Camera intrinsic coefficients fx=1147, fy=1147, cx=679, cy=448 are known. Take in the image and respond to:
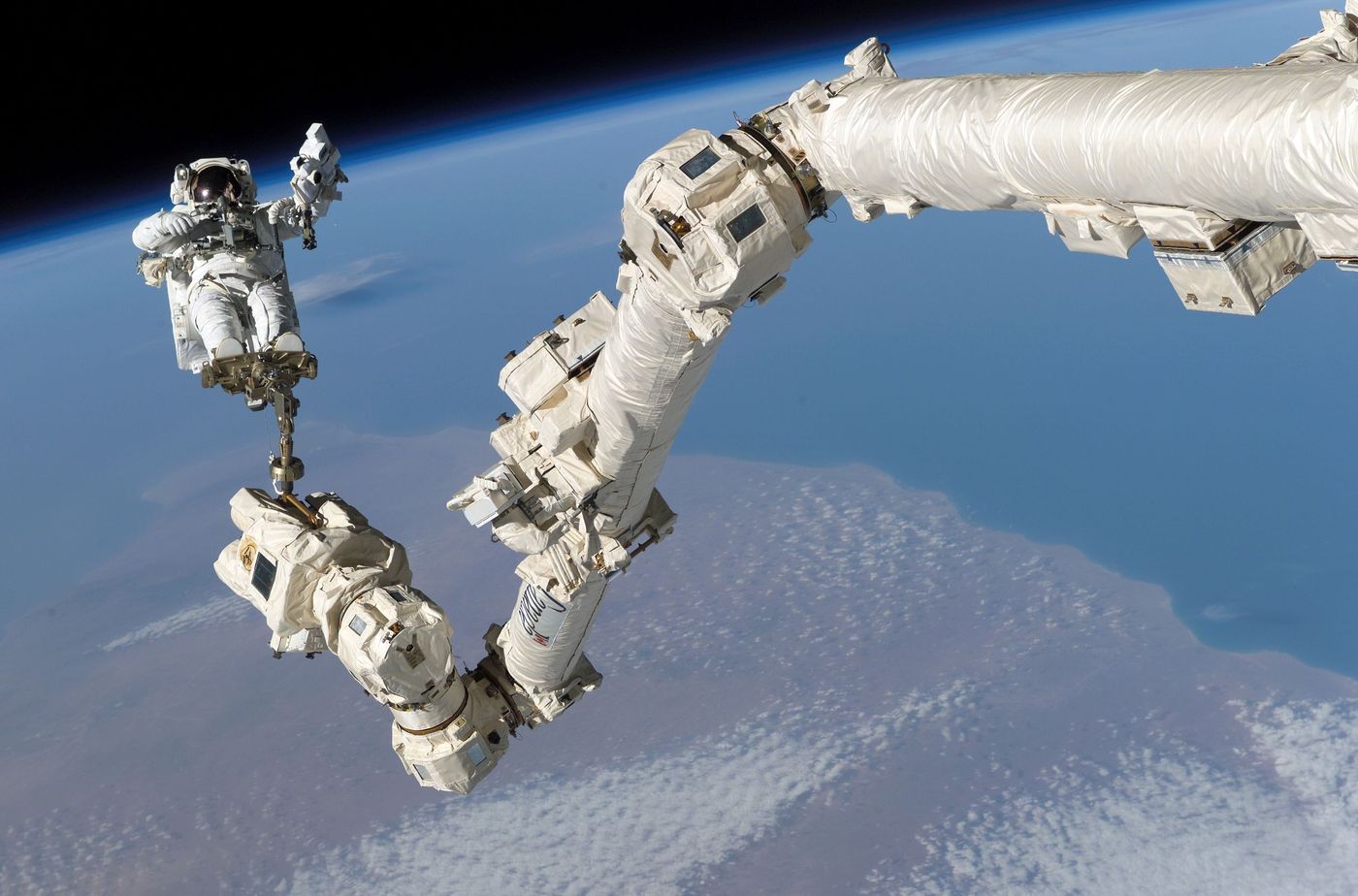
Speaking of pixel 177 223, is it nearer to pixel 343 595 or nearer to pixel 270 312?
pixel 270 312

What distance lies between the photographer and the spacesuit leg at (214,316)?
576 cm

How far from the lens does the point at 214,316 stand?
586cm

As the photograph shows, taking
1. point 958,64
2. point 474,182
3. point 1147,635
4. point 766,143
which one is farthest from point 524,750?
point 958,64

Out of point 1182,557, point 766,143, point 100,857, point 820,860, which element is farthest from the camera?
point 1182,557

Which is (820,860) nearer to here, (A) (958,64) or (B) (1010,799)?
(B) (1010,799)

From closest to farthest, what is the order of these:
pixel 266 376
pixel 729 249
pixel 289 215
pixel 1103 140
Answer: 1. pixel 1103 140
2. pixel 729 249
3. pixel 266 376
4. pixel 289 215

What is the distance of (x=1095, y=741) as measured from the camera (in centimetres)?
1667

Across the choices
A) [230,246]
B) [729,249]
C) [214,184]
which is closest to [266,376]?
[230,246]

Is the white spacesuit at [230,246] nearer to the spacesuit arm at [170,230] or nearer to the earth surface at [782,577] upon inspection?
the spacesuit arm at [170,230]

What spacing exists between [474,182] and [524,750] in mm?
21608

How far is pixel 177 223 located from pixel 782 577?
15.8m

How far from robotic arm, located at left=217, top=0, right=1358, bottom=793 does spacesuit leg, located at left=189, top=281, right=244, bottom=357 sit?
898mm

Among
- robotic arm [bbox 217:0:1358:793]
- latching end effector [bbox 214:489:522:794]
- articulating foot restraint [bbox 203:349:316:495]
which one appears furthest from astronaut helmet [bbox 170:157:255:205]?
robotic arm [bbox 217:0:1358:793]

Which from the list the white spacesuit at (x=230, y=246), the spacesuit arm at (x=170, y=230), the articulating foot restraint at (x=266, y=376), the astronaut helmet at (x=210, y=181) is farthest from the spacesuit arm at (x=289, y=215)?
the articulating foot restraint at (x=266, y=376)
